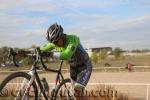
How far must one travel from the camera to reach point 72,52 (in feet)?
26.1

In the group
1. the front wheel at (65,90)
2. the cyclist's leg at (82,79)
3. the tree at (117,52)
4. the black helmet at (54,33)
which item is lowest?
the tree at (117,52)

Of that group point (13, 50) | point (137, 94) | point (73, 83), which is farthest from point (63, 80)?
point (137, 94)

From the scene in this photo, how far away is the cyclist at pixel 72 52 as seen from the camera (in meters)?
7.77

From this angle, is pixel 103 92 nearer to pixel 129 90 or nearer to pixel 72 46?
pixel 72 46

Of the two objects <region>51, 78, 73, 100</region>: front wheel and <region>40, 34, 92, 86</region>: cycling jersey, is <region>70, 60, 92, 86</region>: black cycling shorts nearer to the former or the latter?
<region>40, 34, 92, 86</region>: cycling jersey

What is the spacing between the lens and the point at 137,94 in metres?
18.1

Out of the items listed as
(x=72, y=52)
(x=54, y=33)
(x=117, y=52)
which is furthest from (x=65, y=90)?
(x=117, y=52)

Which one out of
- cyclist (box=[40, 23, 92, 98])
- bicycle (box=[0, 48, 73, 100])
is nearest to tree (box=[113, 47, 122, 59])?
cyclist (box=[40, 23, 92, 98])

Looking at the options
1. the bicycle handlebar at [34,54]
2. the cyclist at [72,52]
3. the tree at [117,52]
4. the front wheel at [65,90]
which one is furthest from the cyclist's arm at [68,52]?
the tree at [117,52]

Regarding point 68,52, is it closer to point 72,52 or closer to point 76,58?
point 72,52

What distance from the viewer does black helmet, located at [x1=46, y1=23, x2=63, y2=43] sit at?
7738 millimetres

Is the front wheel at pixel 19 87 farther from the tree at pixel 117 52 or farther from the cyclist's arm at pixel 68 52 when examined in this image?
the tree at pixel 117 52

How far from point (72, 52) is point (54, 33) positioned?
1.63 ft

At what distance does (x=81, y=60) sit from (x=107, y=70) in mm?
47004
